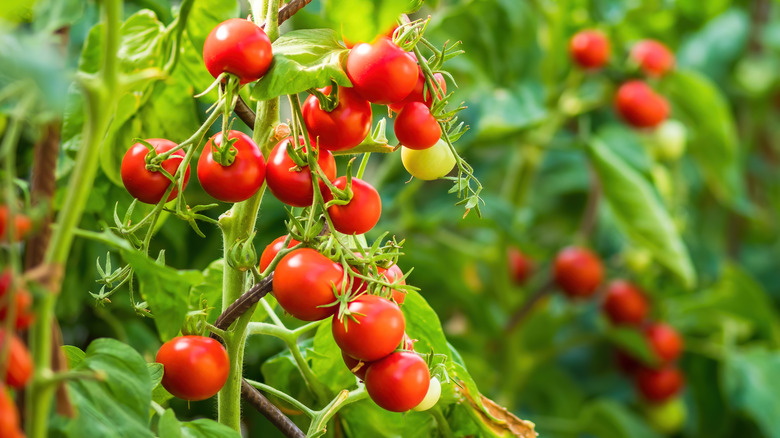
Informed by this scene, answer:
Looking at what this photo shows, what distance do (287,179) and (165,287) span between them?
7cm

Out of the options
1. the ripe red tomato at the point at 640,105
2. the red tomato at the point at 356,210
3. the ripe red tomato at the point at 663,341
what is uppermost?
the red tomato at the point at 356,210

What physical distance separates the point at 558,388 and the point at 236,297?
2.53 ft

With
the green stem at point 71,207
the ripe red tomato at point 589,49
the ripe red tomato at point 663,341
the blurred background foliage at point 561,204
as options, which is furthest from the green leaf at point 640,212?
the green stem at point 71,207

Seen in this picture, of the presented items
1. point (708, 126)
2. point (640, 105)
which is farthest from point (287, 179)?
point (708, 126)

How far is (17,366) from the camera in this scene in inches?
7.9

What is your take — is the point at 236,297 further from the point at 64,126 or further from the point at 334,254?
the point at 64,126

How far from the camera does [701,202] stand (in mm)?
1272

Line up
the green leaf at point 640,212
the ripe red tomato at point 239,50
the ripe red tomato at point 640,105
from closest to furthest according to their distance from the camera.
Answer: the ripe red tomato at point 239,50, the green leaf at point 640,212, the ripe red tomato at point 640,105

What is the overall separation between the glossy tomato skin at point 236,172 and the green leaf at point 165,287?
1.4 inches

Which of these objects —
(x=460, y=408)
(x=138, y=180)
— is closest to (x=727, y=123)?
(x=460, y=408)

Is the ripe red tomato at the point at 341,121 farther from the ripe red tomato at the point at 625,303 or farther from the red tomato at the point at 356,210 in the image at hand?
the ripe red tomato at the point at 625,303

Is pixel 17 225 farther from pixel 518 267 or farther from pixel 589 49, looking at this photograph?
pixel 518 267

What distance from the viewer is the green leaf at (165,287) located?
304 mm

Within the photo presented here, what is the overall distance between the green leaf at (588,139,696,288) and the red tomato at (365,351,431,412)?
18.8 inches
